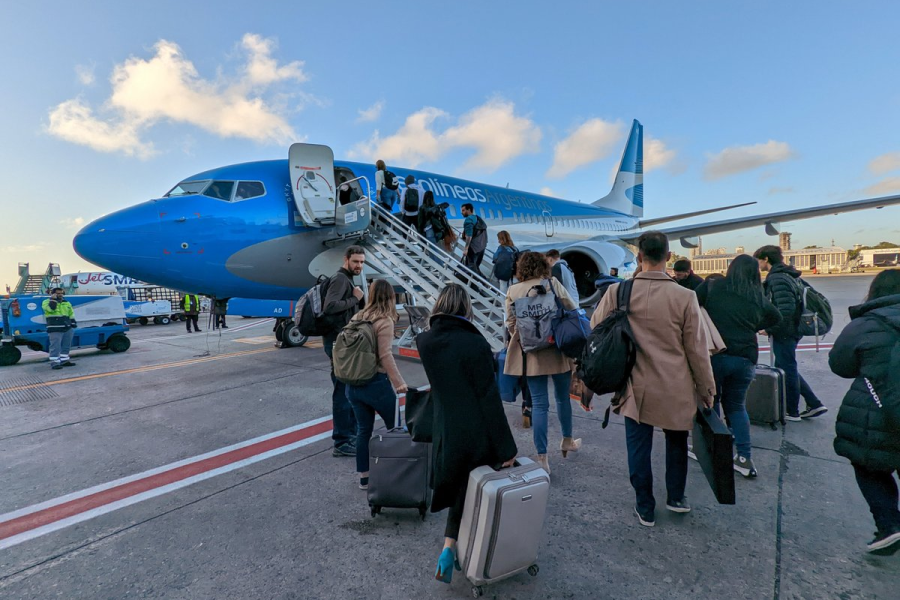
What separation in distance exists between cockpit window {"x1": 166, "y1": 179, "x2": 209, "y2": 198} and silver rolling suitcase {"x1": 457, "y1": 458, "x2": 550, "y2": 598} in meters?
7.42

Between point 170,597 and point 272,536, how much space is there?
560 mm

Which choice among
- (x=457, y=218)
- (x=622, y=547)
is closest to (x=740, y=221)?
(x=457, y=218)

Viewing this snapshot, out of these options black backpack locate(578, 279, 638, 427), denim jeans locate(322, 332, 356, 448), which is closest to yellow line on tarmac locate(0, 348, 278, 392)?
denim jeans locate(322, 332, 356, 448)

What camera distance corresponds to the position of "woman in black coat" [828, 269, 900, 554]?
202cm

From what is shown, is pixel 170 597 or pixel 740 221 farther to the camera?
pixel 740 221

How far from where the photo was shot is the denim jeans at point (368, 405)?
9.55 feet

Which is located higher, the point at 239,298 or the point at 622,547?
the point at 239,298

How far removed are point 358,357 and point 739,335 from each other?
2.97 metres

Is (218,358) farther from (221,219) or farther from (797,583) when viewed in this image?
(797,583)

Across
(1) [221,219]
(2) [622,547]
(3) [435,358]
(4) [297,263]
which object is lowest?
(2) [622,547]

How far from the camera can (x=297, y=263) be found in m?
7.72

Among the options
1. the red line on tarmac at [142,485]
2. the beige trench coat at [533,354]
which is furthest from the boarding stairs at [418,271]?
the red line on tarmac at [142,485]

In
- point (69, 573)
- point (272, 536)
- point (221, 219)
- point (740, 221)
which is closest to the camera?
point (69, 573)

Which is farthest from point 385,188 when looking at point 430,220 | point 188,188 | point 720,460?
point 720,460
